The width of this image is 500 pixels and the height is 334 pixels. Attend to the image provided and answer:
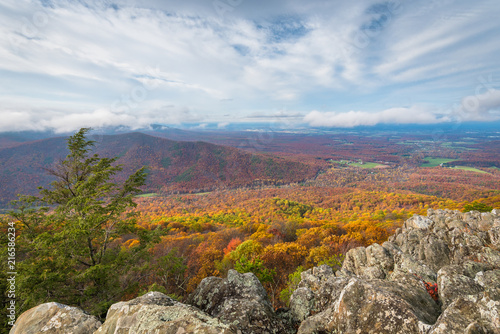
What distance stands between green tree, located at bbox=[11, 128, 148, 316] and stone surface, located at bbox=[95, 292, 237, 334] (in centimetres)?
673

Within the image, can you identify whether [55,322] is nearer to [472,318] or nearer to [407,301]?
[407,301]

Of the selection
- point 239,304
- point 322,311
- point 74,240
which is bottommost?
point 322,311

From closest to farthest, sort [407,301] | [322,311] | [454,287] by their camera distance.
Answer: [407,301] → [454,287] → [322,311]

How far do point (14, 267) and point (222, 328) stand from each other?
12.8 metres

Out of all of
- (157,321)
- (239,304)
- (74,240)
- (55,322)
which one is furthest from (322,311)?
(74,240)

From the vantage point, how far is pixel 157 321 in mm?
4434

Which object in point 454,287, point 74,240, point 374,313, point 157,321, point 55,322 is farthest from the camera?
point 74,240

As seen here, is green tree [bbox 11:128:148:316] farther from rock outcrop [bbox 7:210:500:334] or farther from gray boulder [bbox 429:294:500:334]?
gray boulder [bbox 429:294:500:334]

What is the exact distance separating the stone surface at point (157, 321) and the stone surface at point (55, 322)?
33.2 inches

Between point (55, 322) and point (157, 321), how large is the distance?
337 cm

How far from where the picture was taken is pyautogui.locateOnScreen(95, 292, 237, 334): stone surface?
13.5ft

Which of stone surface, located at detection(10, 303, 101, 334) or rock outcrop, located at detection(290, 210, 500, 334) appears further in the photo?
stone surface, located at detection(10, 303, 101, 334)

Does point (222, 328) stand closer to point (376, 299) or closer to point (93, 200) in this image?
point (376, 299)

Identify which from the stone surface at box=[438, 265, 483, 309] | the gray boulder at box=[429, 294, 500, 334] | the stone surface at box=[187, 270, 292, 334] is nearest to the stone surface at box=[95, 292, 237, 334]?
the stone surface at box=[187, 270, 292, 334]
